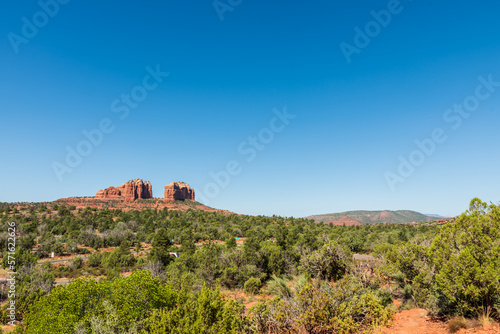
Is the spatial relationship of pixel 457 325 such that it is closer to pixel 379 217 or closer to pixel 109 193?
pixel 379 217

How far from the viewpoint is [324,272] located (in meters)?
17.6

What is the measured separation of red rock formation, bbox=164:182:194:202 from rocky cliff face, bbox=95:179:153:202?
12.6 m

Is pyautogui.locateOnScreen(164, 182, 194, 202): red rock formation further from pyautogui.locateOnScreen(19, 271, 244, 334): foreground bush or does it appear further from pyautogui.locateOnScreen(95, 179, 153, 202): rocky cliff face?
pyautogui.locateOnScreen(19, 271, 244, 334): foreground bush

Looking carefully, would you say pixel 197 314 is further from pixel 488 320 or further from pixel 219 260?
pixel 219 260

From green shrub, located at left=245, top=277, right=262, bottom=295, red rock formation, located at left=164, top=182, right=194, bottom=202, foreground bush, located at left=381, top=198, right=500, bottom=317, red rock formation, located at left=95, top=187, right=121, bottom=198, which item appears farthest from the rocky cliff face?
foreground bush, located at left=381, top=198, right=500, bottom=317

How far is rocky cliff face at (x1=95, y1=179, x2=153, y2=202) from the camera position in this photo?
5531 inches

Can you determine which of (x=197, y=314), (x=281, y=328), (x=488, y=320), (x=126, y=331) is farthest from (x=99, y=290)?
(x=488, y=320)

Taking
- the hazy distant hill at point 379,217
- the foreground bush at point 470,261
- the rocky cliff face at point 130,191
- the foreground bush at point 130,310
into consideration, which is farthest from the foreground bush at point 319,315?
the rocky cliff face at point 130,191

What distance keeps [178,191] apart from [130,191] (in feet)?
87.5

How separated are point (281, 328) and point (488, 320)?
7971 mm

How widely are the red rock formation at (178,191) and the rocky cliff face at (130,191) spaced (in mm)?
12551

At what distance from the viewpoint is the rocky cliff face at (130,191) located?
140m

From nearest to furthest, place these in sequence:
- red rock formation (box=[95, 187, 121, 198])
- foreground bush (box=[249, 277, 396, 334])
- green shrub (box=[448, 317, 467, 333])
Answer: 1. foreground bush (box=[249, 277, 396, 334])
2. green shrub (box=[448, 317, 467, 333])
3. red rock formation (box=[95, 187, 121, 198])

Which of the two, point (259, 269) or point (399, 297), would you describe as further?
point (259, 269)
